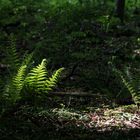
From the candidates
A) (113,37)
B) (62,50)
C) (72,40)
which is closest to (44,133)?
(62,50)

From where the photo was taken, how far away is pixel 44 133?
4.28 metres

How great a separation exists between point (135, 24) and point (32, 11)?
3947mm

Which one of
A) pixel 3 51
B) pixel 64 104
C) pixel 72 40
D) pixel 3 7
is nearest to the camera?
pixel 64 104

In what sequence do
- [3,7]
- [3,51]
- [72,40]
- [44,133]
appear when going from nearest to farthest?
[44,133]
[3,51]
[72,40]
[3,7]

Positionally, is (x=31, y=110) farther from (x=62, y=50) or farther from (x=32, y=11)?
(x=32, y=11)

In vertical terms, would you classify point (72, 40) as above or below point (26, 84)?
below

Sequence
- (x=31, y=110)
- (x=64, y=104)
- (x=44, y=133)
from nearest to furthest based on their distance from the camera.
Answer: (x=44, y=133)
(x=31, y=110)
(x=64, y=104)

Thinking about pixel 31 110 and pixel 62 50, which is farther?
pixel 62 50

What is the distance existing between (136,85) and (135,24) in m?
6.30

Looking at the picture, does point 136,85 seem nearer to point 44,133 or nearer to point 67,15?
point 44,133

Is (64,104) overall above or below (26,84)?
below

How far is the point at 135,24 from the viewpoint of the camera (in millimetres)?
11555

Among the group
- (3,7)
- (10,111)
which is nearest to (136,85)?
(10,111)

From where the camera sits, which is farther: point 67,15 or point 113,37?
point 67,15
